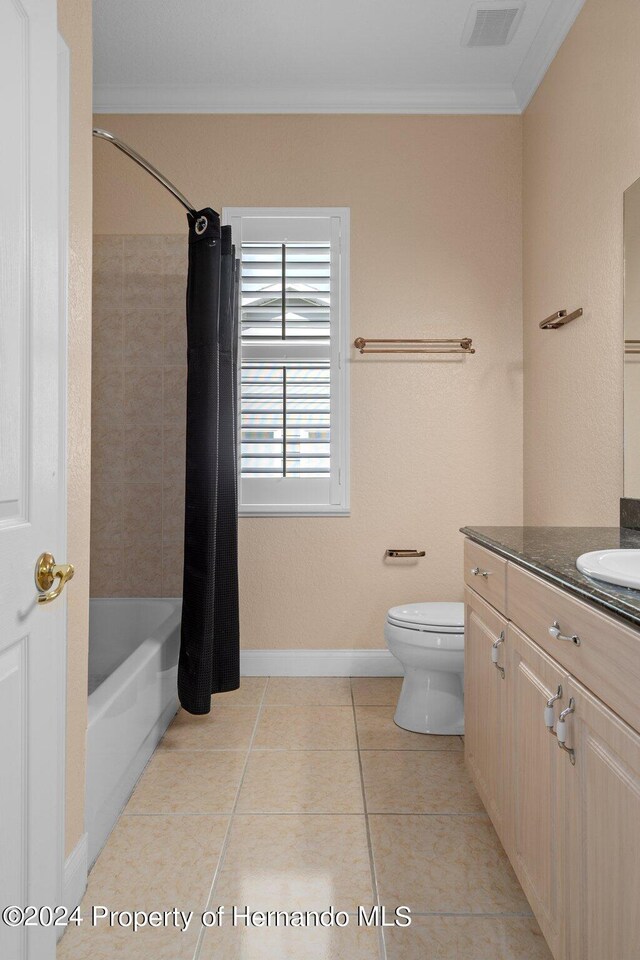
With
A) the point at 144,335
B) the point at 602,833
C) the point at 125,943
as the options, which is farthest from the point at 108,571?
the point at 602,833

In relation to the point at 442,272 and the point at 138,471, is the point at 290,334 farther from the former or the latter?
the point at 138,471

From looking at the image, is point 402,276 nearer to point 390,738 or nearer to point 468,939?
point 390,738

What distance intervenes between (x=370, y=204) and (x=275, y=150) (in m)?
0.52

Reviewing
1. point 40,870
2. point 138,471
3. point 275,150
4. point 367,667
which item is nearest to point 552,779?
point 40,870

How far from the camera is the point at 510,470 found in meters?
3.17

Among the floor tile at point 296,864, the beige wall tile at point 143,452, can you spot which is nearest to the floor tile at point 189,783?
the floor tile at point 296,864

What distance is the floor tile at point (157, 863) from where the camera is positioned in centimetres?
156

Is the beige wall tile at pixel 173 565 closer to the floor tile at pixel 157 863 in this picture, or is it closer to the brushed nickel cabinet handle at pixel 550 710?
the floor tile at pixel 157 863

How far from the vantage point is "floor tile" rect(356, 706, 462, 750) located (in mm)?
2408

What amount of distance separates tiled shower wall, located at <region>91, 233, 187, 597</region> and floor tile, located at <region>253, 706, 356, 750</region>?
33.4 inches

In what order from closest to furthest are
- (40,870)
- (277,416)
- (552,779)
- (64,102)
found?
1. (40,870)
2. (552,779)
3. (64,102)
4. (277,416)

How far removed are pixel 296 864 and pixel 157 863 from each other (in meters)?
0.36

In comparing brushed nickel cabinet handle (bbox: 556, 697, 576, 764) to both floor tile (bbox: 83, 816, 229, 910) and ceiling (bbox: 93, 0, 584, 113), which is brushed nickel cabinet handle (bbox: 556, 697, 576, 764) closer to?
floor tile (bbox: 83, 816, 229, 910)

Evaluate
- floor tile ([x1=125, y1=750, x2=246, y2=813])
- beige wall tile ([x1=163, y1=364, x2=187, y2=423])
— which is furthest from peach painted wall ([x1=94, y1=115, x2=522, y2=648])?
floor tile ([x1=125, y1=750, x2=246, y2=813])
